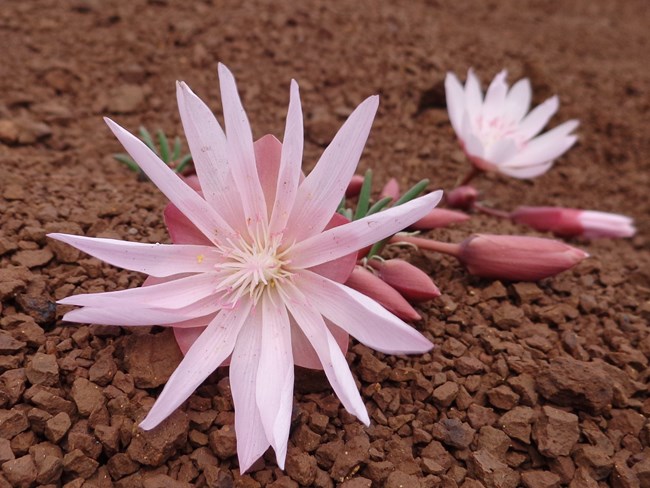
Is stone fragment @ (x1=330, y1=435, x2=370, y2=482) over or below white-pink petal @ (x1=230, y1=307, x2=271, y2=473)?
below

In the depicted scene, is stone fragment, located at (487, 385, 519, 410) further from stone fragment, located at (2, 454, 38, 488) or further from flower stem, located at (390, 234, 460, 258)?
stone fragment, located at (2, 454, 38, 488)

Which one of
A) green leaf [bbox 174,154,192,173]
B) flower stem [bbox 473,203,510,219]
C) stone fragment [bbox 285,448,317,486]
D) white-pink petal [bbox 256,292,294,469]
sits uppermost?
white-pink petal [bbox 256,292,294,469]

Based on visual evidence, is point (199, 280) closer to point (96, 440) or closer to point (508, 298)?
point (96, 440)

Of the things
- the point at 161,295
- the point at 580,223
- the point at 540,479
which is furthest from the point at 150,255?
the point at 580,223

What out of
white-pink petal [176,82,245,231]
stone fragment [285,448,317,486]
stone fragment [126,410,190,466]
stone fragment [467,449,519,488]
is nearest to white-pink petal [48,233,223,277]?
white-pink petal [176,82,245,231]

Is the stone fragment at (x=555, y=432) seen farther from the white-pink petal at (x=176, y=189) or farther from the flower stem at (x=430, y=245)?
the white-pink petal at (x=176, y=189)

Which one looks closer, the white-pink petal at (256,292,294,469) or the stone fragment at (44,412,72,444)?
the white-pink petal at (256,292,294,469)

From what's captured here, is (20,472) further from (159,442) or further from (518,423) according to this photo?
(518,423)
